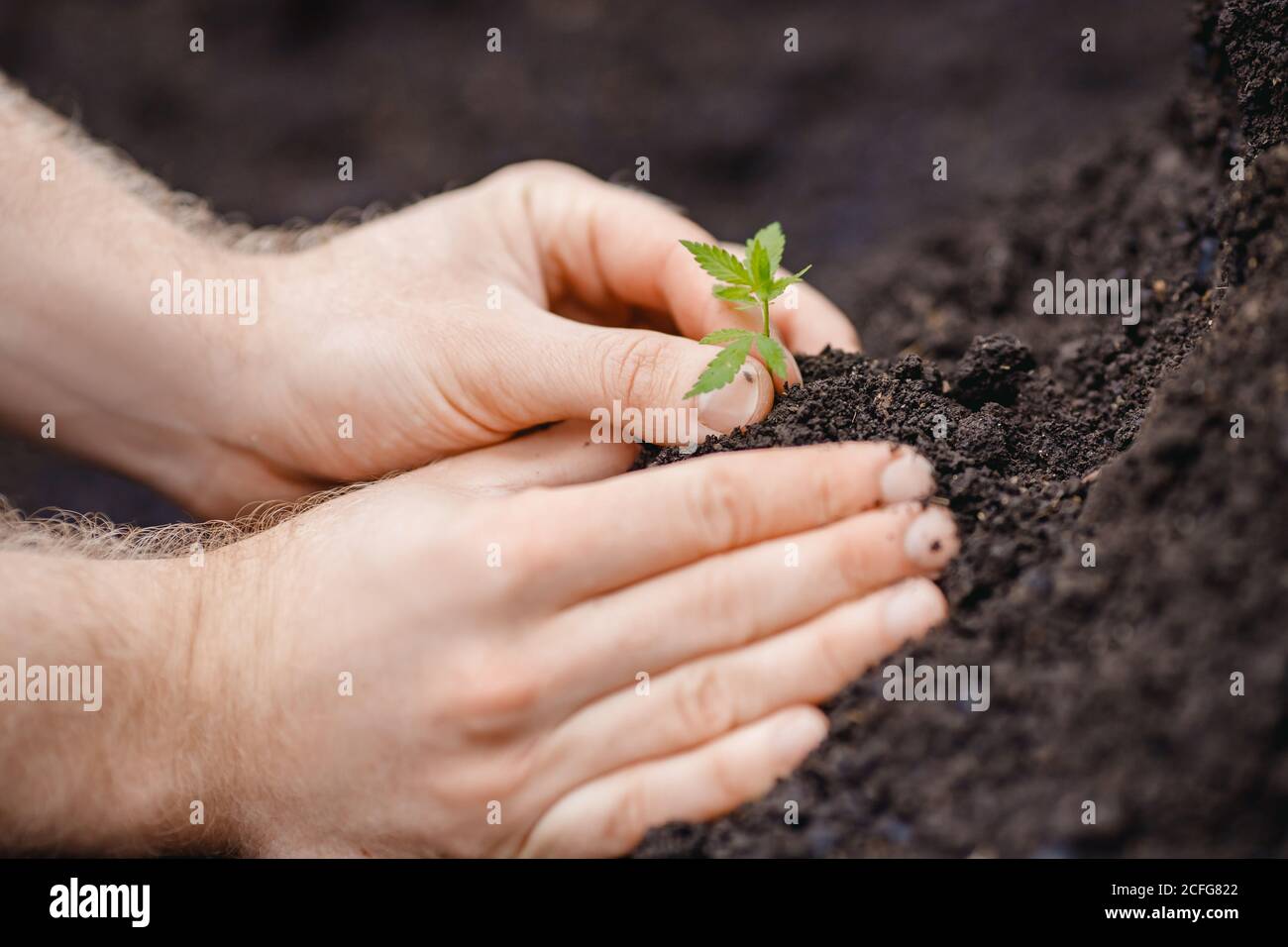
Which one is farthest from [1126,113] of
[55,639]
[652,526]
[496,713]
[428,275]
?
[55,639]

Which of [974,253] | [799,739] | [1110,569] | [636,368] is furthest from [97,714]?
[974,253]

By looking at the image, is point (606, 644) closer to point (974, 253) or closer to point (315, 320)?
point (315, 320)

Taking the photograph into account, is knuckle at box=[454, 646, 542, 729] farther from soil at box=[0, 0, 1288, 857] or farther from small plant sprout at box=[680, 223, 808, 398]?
small plant sprout at box=[680, 223, 808, 398]

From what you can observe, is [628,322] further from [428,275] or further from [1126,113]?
[1126,113]

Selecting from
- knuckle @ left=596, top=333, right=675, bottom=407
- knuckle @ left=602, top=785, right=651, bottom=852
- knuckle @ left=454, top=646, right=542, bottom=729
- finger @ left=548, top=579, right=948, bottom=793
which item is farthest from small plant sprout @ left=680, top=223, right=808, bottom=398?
knuckle @ left=602, top=785, right=651, bottom=852

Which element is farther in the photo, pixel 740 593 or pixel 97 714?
pixel 97 714

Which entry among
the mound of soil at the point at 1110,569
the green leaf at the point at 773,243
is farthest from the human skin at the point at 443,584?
the green leaf at the point at 773,243
